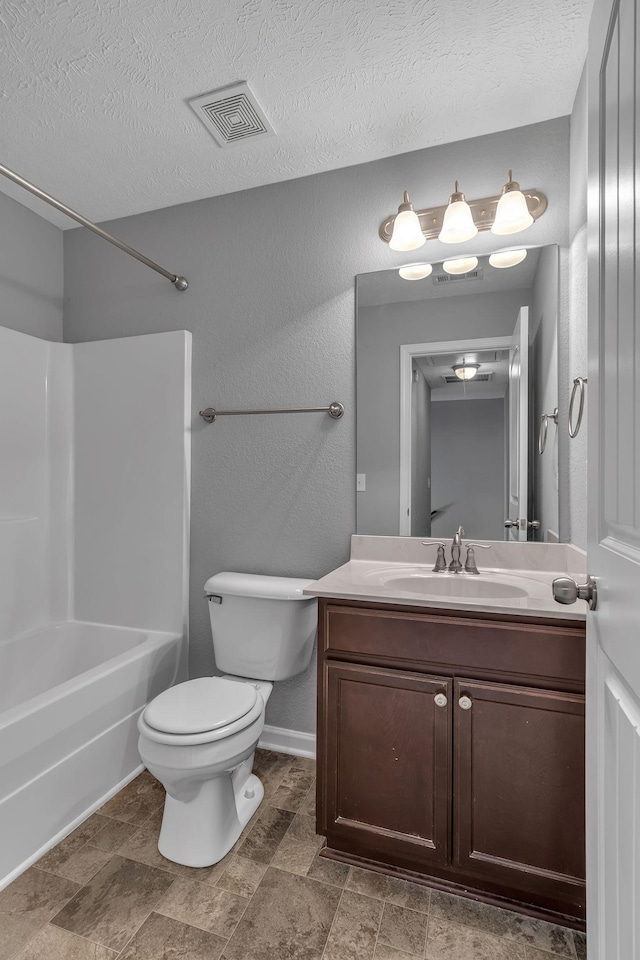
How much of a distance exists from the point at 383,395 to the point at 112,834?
1808mm

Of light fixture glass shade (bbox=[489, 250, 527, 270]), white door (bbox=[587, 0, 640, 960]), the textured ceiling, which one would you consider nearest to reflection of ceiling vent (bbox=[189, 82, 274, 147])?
the textured ceiling

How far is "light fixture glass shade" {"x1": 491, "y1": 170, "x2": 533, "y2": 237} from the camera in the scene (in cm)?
168

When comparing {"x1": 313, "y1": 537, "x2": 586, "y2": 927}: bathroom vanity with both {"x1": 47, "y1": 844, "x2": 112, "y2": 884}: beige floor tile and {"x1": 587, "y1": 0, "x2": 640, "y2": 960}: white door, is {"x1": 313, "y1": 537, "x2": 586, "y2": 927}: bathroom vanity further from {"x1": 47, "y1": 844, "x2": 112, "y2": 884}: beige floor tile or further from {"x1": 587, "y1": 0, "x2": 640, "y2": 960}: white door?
{"x1": 47, "y1": 844, "x2": 112, "y2": 884}: beige floor tile

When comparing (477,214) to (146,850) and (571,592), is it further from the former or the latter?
(146,850)

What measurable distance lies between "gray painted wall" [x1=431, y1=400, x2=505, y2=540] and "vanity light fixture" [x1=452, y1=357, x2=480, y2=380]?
9 centimetres

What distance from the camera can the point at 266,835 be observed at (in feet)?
5.39

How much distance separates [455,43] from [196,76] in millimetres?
800

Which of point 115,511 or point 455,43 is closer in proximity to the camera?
Answer: point 455,43

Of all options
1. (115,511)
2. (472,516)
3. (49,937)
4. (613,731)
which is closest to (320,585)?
(472,516)

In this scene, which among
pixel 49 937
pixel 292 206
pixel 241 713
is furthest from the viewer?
pixel 292 206

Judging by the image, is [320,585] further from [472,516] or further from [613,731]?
[613,731]

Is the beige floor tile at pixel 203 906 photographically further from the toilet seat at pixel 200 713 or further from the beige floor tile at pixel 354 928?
the toilet seat at pixel 200 713

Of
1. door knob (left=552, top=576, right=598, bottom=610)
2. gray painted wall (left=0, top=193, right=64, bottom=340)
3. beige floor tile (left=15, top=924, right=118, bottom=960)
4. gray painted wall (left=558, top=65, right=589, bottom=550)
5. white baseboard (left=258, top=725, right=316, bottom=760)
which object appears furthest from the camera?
gray painted wall (left=0, top=193, right=64, bottom=340)

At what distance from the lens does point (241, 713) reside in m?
1.55
